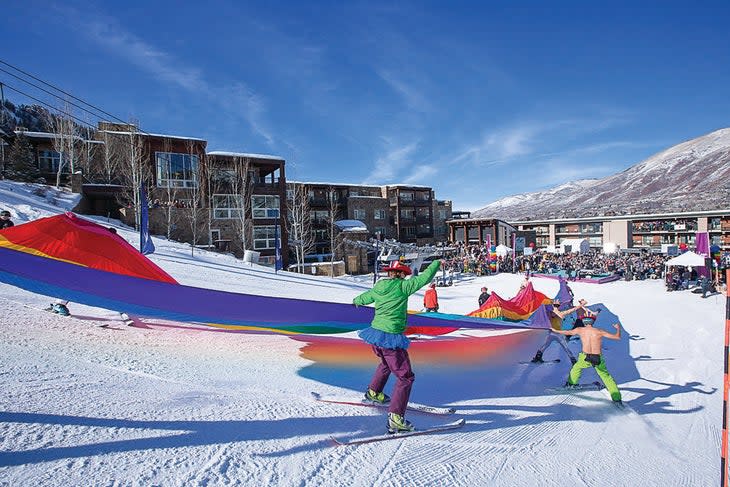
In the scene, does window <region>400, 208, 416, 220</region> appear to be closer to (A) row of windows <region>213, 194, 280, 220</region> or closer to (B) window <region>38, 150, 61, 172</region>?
(A) row of windows <region>213, 194, 280, 220</region>

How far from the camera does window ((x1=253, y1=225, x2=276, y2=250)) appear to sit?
98.8 feet

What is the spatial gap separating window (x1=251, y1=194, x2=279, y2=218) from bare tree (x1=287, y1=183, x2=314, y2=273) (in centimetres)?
154

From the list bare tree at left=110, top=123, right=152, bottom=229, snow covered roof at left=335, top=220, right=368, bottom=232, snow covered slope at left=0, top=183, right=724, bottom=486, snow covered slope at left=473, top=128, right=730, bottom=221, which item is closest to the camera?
snow covered slope at left=0, top=183, right=724, bottom=486

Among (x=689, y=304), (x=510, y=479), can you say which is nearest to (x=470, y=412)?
(x=510, y=479)

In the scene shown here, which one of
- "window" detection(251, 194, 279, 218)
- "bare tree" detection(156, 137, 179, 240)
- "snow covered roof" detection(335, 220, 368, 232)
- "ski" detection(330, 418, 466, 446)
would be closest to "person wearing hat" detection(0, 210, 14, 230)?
"ski" detection(330, 418, 466, 446)

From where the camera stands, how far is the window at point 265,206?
30.5 m

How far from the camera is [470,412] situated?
4.10 metres

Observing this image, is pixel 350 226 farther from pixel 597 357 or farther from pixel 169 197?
pixel 597 357

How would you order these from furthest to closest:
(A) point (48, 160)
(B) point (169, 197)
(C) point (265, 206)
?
(C) point (265, 206) < (A) point (48, 160) < (B) point (169, 197)

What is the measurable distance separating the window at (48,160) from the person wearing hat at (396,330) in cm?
3309

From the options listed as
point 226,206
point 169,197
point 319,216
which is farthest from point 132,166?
point 319,216

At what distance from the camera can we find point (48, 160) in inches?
1085

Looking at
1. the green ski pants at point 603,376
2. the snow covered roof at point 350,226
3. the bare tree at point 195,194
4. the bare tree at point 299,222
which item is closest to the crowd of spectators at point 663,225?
the snow covered roof at point 350,226

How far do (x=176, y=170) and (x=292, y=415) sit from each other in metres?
27.5
